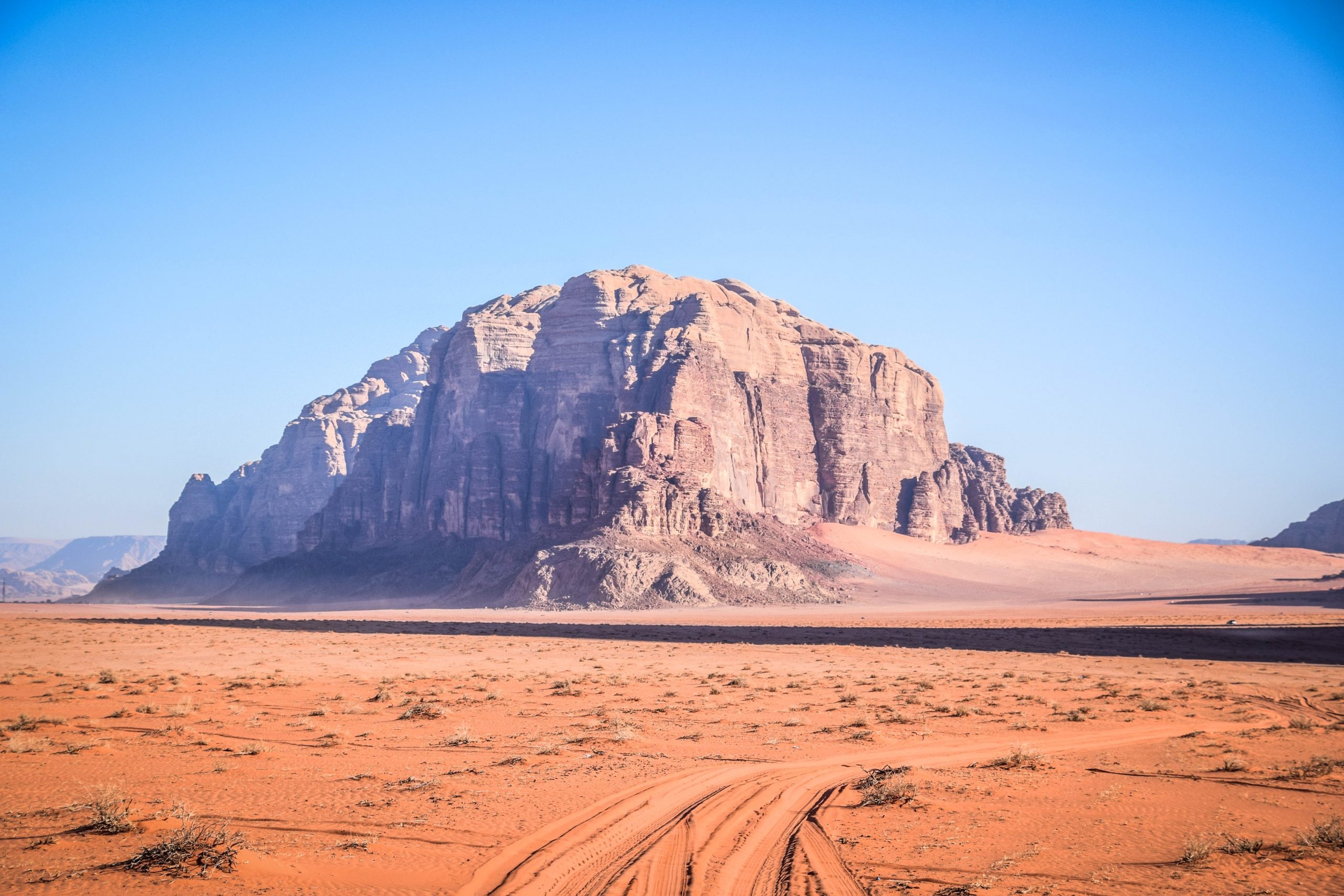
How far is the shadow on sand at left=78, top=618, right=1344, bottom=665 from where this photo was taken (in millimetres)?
41438

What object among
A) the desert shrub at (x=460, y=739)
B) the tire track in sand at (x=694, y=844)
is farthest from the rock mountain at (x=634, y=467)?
the tire track in sand at (x=694, y=844)

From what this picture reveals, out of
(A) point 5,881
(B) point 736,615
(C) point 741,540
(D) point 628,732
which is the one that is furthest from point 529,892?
(C) point 741,540

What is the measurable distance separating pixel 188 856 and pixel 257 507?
186m

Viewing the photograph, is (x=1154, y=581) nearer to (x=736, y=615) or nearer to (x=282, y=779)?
(x=736, y=615)

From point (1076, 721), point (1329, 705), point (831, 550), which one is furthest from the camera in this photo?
point (831, 550)

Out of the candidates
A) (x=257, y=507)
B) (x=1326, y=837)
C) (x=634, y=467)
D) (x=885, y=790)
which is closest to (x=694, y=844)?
(x=885, y=790)

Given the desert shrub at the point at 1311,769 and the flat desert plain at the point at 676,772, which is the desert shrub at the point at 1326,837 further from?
the desert shrub at the point at 1311,769

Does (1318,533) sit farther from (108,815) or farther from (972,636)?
(108,815)

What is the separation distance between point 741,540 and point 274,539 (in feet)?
361

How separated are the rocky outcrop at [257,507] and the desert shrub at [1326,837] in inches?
6172

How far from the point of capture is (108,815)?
11117mm

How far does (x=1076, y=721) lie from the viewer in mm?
21172

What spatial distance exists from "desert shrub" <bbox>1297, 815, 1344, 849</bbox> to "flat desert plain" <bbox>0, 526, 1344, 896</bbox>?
32 millimetres

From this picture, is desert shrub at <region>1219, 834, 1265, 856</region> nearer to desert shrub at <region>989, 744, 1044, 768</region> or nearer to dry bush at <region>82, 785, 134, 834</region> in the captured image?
desert shrub at <region>989, 744, 1044, 768</region>
